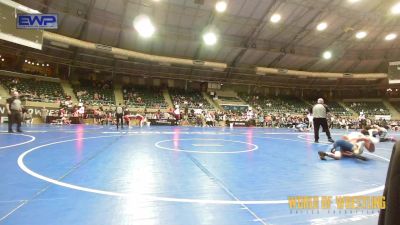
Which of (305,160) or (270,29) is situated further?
(270,29)

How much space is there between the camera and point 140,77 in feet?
A: 126

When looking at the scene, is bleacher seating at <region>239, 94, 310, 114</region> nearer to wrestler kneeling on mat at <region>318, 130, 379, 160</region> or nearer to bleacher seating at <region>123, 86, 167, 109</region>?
bleacher seating at <region>123, 86, 167, 109</region>

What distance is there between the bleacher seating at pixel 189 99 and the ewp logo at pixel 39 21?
2330 cm

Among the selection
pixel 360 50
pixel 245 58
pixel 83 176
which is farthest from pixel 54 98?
pixel 360 50

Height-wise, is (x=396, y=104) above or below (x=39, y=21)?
below

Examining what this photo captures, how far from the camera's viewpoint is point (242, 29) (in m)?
29.9

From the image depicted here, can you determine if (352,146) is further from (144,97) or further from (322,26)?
(144,97)

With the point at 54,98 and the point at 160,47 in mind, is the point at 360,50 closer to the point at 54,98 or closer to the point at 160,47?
the point at 160,47

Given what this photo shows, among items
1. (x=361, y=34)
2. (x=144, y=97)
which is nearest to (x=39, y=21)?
(x=144, y=97)

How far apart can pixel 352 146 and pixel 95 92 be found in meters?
30.2

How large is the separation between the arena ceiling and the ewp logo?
12.2 metres

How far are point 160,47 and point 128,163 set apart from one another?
90.0 feet

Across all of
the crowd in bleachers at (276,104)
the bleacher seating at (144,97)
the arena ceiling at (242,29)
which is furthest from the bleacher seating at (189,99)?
the crowd in bleachers at (276,104)

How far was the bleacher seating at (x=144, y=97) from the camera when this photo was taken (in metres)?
32.3
